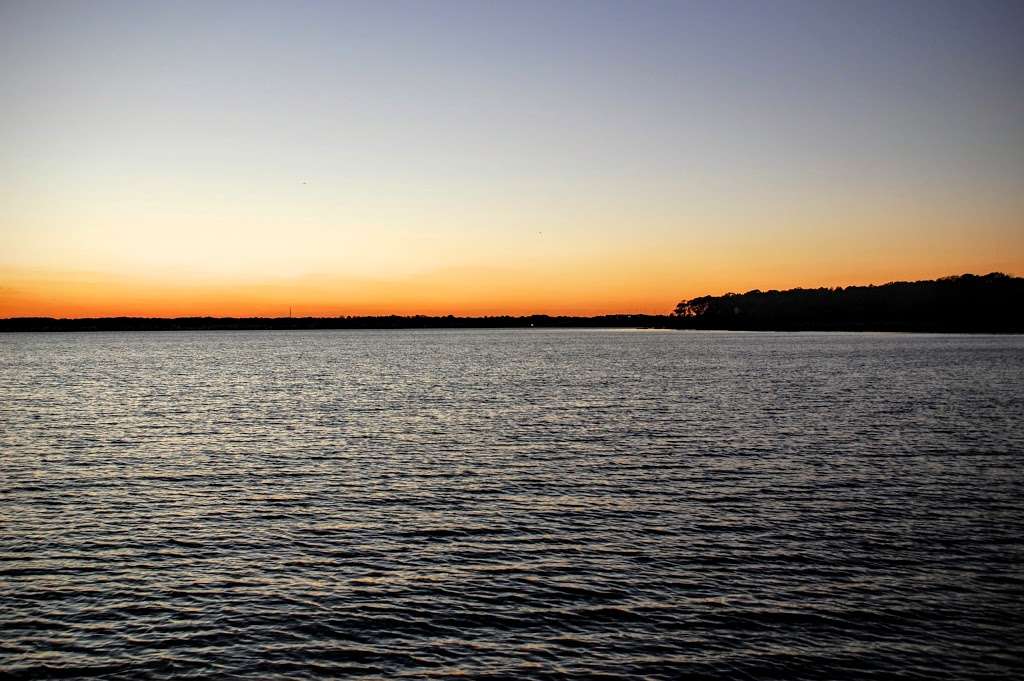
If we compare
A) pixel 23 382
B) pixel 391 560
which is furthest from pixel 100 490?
pixel 23 382

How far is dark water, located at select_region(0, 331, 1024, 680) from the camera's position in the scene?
1752cm

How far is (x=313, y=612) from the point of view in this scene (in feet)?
64.6

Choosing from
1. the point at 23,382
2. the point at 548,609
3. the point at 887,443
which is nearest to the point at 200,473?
the point at 548,609

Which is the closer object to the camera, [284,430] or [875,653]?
[875,653]

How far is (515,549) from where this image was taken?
24.9 meters

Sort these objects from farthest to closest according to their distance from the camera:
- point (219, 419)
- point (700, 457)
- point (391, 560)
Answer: point (219, 419)
point (700, 457)
point (391, 560)

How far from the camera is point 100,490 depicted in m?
33.5

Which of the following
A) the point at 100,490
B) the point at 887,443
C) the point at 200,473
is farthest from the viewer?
the point at 887,443

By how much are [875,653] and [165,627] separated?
17.2 m

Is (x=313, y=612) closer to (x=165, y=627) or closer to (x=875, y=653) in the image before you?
(x=165, y=627)

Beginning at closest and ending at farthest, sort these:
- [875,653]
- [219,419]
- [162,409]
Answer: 1. [875,653]
2. [219,419]
3. [162,409]

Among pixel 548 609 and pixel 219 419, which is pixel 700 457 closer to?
pixel 548 609

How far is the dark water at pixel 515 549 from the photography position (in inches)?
690

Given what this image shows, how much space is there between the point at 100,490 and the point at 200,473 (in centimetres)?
504
